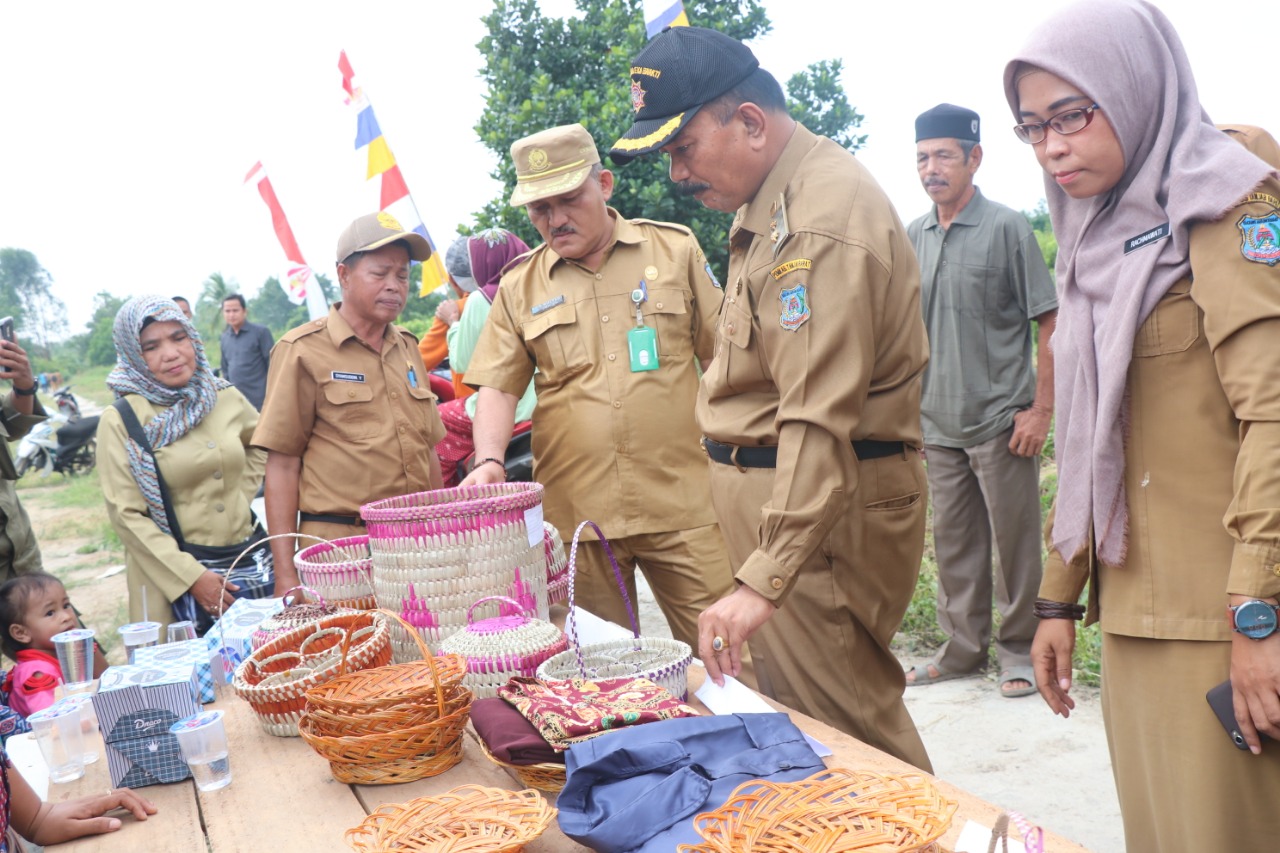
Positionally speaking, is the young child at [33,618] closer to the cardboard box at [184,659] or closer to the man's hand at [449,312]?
the cardboard box at [184,659]

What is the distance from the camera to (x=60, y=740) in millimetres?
2035

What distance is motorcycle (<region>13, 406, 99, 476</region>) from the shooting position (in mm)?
14852

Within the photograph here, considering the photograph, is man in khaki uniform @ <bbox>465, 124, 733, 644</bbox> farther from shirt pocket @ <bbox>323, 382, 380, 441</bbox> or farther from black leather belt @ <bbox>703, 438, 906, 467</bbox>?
black leather belt @ <bbox>703, 438, 906, 467</bbox>

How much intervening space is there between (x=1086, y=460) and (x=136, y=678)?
1.86 meters

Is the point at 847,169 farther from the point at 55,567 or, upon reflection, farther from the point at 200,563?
the point at 55,567

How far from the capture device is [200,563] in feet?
12.4

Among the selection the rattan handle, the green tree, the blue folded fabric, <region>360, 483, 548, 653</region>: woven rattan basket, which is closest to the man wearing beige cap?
<region>360, 483, 548, 653</region>: woven rattan basket

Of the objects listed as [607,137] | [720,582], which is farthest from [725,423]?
[607,137]

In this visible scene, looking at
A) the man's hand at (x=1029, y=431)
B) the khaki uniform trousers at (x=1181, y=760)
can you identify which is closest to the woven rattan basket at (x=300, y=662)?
the khaki uniform trousers at (x=1181, y=760)

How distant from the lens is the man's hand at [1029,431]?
4.01 m

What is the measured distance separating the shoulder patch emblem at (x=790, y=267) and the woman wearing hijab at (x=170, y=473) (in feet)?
8.43

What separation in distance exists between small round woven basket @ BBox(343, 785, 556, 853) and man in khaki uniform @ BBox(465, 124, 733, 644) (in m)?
1.65

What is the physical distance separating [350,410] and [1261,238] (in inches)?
106

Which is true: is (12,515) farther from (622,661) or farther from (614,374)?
(622,661)
